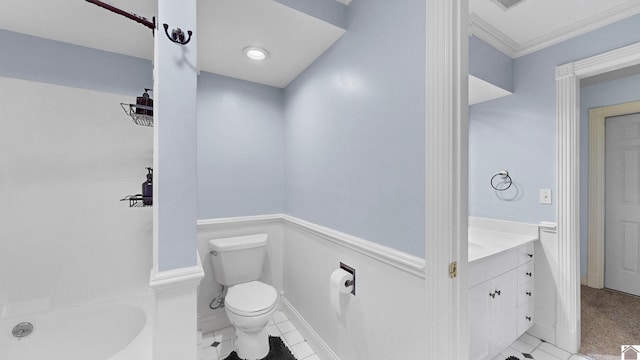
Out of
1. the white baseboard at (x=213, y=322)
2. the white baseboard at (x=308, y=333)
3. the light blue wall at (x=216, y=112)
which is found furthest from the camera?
the white baseboard at (x=213, y=322)

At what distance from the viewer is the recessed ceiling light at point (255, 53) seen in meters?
1.76

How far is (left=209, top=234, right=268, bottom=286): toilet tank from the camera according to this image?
1.96 metres

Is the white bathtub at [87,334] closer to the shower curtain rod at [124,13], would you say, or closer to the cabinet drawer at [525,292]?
the shower curtain rod at [124,13]

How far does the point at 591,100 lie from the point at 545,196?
1.91 meters

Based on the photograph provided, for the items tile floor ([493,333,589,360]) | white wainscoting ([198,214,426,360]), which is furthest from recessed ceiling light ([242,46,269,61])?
tile floor ([493,333,589,360])

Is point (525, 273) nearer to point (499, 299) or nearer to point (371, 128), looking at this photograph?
point (499, 299)

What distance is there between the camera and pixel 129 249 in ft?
5.62

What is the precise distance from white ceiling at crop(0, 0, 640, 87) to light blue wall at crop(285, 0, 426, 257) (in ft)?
0.82

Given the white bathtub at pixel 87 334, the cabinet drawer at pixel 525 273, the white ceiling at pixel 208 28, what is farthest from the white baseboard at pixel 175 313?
the cabinet drawer at pixel 525 273

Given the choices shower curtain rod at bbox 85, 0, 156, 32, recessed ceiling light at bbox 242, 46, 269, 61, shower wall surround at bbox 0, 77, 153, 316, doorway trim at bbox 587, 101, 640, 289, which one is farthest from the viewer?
doorway trim at bbox 587, 101, 640, 289

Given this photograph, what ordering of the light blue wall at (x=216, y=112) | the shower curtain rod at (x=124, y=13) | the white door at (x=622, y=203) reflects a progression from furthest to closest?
the white door at (x=622, y=203), the light blue wall at (x=216, y=112), the shower curtain rod at (x=124, y=13)

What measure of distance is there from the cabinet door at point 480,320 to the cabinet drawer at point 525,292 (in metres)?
0.47

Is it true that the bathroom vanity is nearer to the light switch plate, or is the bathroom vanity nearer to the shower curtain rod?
the light switch plate

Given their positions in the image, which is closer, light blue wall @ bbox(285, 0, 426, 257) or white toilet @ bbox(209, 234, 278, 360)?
light blue wall @ bbox(285, 0, 426, 257)
